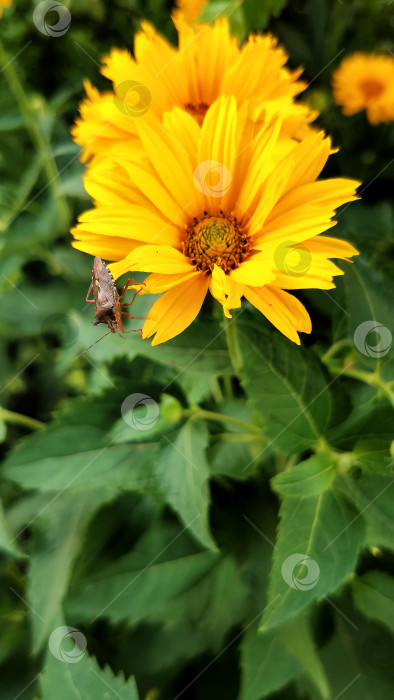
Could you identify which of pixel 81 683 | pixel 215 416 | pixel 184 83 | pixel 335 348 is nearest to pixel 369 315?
pixel 335 348

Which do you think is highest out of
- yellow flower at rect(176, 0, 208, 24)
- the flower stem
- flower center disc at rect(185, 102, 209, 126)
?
yellow flower at rect(176, 0, 208, 24)

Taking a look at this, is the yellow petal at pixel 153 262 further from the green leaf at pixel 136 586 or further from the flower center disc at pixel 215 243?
the green leaf at pixel 136 586

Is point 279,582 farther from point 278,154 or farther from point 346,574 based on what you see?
point 278,154

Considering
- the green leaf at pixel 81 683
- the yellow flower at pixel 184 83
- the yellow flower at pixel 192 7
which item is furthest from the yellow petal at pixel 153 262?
the yellow flower at pixel 192 7

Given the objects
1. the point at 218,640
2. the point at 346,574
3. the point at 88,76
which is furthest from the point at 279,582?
the point at 88,76

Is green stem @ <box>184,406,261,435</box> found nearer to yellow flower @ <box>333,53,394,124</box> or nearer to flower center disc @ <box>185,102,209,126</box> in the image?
flower center disc @ <box>185,102,209,126</box>

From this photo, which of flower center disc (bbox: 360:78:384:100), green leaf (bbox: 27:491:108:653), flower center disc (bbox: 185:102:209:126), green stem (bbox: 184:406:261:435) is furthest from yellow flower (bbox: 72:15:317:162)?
flower center disc (bbox: 360:78:384:100)

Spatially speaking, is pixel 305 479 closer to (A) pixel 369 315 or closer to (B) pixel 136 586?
(A) pixel 369 315
